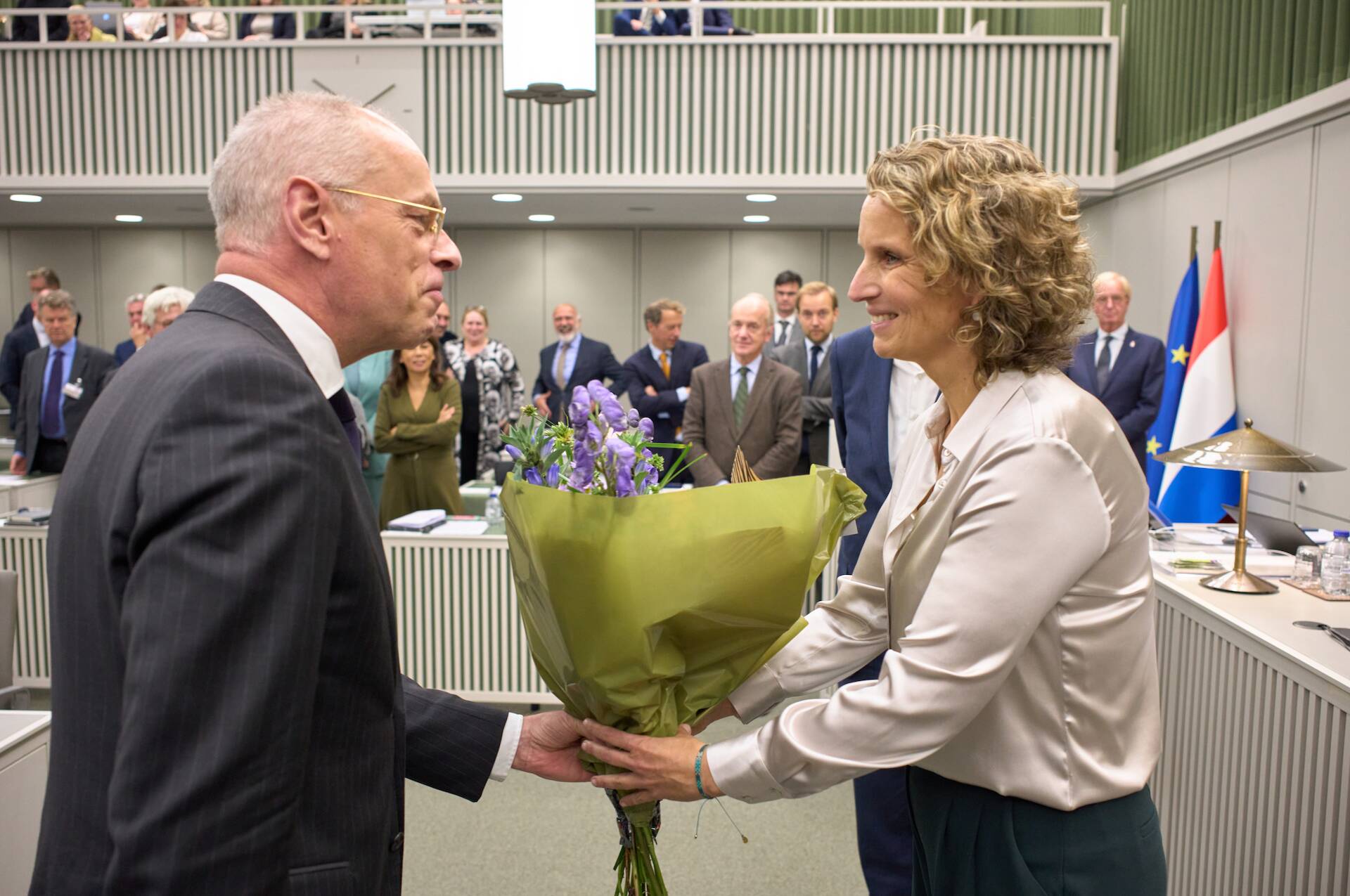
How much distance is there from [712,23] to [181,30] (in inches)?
180

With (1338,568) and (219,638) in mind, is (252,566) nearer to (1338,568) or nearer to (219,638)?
(219,638)

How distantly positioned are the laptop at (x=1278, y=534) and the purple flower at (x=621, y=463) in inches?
115

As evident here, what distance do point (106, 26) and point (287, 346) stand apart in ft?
33.7

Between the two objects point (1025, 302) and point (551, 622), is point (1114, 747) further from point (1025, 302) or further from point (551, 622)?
point (551, 622)

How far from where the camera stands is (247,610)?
95 centimetres

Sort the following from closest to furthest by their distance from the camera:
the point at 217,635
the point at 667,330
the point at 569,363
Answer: the point at 217,635
the point at 667,330
the point at 569,363

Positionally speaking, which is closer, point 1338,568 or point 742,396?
point 1338,568

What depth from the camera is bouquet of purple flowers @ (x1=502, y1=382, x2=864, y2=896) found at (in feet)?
4.20

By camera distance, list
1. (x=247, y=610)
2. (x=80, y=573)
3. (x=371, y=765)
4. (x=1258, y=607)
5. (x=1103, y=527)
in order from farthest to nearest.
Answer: (x=1258, y=607) → (x=1103, y=527) → (x=371, y=765) → (x=80, y=573) → (x=247, y=610)

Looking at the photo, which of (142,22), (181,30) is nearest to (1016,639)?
(181,30)

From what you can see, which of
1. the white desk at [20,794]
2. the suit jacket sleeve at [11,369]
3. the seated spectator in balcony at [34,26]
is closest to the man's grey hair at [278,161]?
the white desk at [20,794]

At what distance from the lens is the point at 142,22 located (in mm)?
9484

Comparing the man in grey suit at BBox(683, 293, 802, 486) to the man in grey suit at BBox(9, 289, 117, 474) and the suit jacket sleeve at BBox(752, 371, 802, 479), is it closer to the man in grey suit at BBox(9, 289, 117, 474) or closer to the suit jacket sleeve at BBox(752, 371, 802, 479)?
the suit jacket sleeve at BBox(752, 371, 802, 479)

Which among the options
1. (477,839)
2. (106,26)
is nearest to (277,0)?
(106,26)
